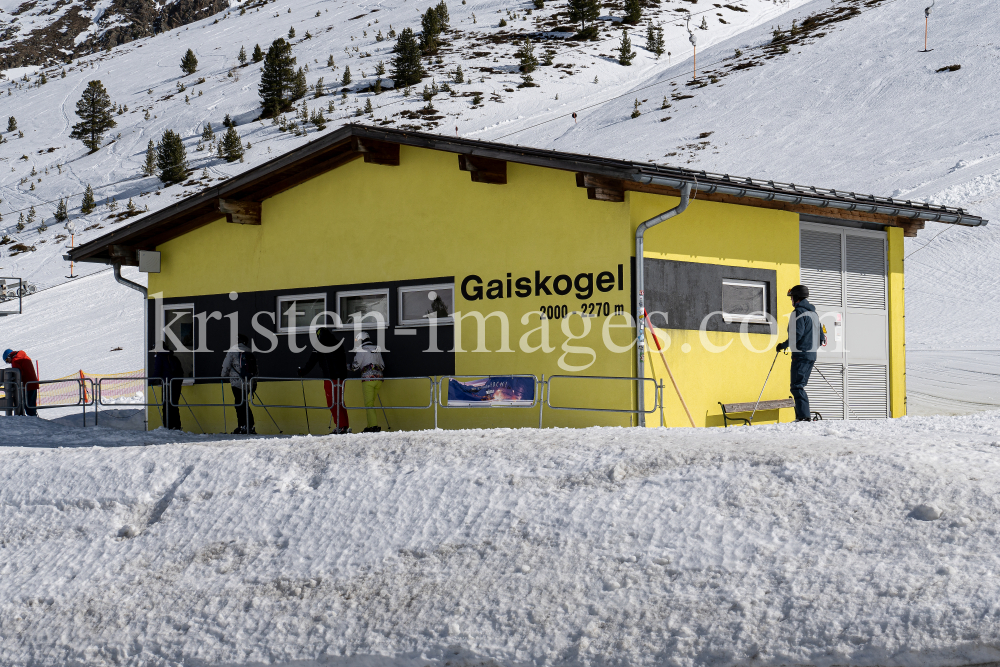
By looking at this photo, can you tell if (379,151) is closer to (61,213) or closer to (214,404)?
(214,404)

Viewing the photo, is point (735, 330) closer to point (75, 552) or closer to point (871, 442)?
point (871, 442)

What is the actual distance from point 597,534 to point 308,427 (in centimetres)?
784

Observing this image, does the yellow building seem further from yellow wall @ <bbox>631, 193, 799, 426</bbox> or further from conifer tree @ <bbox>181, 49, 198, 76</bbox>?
conifer tree @ <bbox>181, 49, 198, 76</bbox>

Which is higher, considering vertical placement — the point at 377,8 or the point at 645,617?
the point at 377,8

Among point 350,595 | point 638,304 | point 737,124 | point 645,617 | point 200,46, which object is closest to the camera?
point 645,617

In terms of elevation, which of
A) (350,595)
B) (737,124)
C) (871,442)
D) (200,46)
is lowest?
(350,595)

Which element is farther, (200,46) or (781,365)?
(200,46)

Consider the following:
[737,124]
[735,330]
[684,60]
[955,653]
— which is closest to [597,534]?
[955,653]

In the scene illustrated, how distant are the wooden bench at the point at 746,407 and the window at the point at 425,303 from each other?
3683 mm

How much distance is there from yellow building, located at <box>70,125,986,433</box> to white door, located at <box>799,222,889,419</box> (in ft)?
0.11

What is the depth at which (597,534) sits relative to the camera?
23.1 feet

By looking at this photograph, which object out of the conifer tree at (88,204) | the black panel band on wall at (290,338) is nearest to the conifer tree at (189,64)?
the conifer tree at (88,204)

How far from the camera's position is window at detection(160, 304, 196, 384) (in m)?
15.6

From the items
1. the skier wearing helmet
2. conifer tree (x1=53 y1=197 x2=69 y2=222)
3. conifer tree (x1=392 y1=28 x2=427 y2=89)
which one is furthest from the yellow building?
conifer tree (x1=392 y1=28 x2=427 y2=89)
